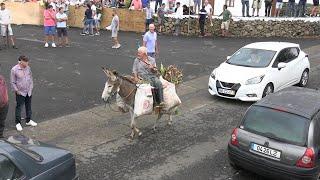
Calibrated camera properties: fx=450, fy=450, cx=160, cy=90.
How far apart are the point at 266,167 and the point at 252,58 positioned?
6.81 metres

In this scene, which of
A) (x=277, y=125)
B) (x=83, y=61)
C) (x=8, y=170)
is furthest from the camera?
(x=83, y=61)

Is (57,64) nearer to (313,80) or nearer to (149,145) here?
(149,145)

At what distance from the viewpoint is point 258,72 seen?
13172mm

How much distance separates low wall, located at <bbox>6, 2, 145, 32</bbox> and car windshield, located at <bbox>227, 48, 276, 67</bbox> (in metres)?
12.7

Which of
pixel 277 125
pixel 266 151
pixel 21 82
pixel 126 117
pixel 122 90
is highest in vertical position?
pixel 21 82

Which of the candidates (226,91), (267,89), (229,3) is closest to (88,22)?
(229,3)

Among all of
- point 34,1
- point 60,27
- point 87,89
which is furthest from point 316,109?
point 34,1

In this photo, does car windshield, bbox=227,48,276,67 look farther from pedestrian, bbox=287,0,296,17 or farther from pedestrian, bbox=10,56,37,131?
pedestrian, bbox=287,0,296,17

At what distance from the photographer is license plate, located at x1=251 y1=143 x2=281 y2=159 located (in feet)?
24.9

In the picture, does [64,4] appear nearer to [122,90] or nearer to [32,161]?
[122,90]

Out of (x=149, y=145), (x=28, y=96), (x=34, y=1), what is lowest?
(x=149, y=145)

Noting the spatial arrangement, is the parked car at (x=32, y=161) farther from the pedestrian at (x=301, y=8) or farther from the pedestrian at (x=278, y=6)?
the pedestrian at (x=301, y=8)

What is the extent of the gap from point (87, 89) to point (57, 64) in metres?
3.73

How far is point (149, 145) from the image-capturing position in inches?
386
